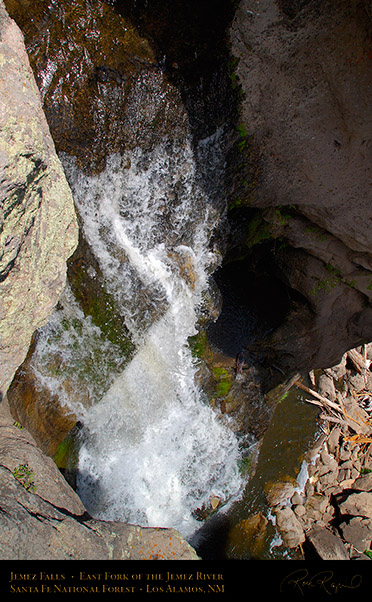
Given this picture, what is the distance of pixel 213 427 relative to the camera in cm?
564

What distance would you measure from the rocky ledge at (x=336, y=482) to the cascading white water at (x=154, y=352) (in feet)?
3.33

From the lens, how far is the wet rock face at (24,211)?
6.24 feet

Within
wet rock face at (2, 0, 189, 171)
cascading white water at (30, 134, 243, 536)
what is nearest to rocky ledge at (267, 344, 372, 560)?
cascading white water at (30, 134, 243, 536)

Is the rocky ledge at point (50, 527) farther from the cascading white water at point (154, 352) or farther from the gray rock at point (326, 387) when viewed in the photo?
the gray rock at point (326, 387)

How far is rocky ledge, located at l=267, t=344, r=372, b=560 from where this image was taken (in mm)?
5684

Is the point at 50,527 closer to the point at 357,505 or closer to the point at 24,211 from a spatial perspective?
the point at 24,211

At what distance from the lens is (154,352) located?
477 centimetres

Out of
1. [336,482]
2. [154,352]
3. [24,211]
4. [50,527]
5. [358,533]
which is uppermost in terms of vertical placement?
[24,211]

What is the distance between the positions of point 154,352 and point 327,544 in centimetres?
385

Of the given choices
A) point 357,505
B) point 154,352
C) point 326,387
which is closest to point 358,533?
point 357,505

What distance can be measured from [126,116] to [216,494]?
202 inches

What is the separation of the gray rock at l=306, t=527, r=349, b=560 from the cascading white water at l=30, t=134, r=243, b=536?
4.21 ft

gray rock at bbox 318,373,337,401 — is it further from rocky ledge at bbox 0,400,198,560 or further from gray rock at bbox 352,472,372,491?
rocky ledge at bbox 0,400,198,560
